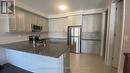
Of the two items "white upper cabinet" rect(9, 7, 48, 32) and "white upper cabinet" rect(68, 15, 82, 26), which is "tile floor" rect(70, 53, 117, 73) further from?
"white upper cabinet" rect(9, 7, 48, 32)

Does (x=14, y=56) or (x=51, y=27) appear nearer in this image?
(x=14, y=56)

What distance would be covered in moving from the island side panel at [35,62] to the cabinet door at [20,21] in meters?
1.48

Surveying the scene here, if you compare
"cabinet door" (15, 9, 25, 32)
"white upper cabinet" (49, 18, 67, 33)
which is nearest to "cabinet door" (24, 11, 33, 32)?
"cabinet door" (15, 9, 25, 32)

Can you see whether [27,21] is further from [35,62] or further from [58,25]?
[35,62]

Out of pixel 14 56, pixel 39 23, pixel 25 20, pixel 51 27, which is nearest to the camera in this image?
pixel 14 56

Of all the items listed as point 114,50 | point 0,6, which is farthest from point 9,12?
point 114,50

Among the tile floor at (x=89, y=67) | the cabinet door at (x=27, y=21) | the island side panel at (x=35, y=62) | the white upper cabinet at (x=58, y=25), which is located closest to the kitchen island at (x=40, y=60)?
the island side panel at (x=35, y=62)

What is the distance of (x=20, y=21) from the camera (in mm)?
3338

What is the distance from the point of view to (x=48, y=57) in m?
1.54

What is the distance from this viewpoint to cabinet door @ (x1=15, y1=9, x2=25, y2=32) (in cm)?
319

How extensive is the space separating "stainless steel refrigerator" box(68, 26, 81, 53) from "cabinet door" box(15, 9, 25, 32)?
261 centimetres

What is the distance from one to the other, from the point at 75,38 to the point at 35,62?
3472 millimetres

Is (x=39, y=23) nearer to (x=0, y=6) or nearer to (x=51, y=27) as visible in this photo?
(x=51, y=27)

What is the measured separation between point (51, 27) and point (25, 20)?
237cm
